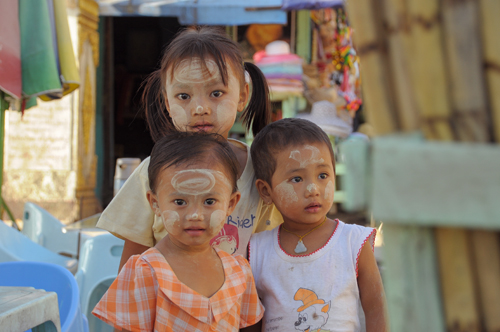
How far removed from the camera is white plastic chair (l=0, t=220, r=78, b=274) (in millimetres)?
2396

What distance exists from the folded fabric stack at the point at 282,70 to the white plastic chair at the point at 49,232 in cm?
271

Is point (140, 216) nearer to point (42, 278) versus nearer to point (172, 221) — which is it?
point (172, 221)

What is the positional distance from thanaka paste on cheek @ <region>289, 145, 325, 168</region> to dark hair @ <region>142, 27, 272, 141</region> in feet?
1.15

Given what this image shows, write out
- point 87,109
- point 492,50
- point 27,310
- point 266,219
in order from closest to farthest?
point 492,50 → point 27,310 → point 266,219 → point 87,109

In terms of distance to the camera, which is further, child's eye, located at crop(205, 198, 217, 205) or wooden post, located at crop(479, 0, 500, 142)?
child's eye, located at crop(205, 198, 217, 205)

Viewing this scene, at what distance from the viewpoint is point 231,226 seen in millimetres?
1546

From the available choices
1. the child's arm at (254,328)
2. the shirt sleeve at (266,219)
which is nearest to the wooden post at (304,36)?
the shirt sleeve at (266,219)

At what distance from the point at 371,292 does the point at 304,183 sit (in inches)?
16.0

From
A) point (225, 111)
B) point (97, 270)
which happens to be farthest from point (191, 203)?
point (97, 270)

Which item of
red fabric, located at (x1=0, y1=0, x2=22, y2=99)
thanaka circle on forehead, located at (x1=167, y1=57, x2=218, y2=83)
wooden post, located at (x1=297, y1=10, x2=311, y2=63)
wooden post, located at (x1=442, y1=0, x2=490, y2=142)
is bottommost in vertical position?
wooden post, located at (x1=442, y1=0, x2=490, y2=142)

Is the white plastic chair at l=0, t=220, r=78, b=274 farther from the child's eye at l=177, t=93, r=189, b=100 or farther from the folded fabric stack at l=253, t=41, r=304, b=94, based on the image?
the folded fabric stack at l=253, t=41, r=304, b=94

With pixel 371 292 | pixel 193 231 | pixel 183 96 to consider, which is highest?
pixel 183 96

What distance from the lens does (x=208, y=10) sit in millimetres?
5156

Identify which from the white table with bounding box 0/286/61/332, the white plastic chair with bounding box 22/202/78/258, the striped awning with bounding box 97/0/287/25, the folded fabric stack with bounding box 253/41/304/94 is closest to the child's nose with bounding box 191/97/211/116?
the white table with bounding box 0/286/61/332
